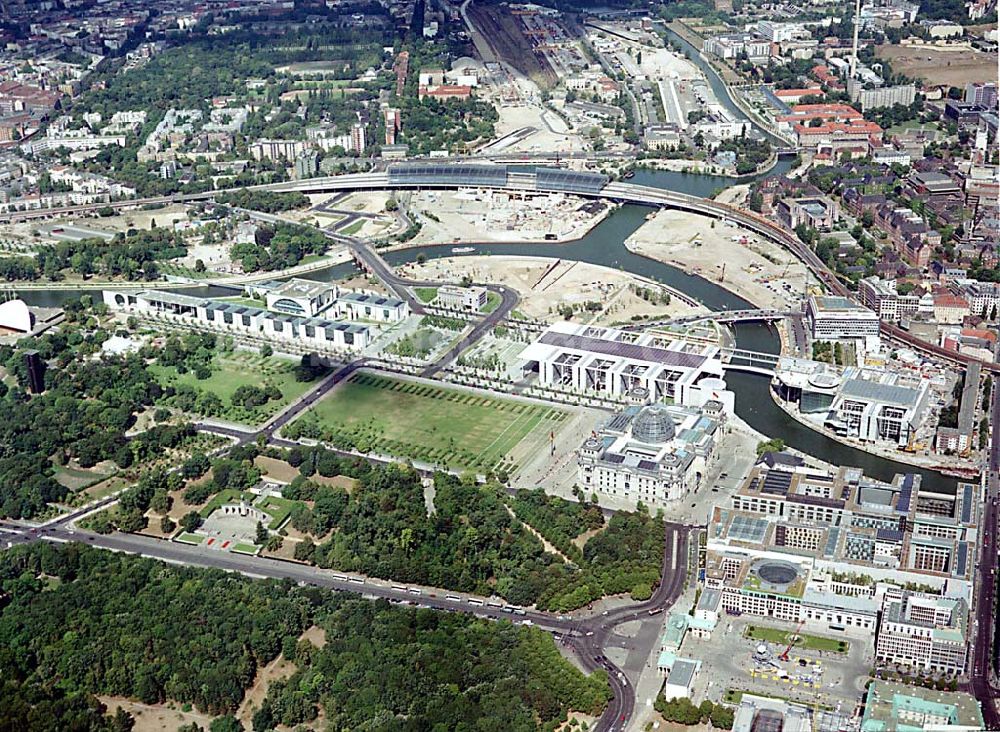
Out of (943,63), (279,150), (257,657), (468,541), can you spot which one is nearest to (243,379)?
(468,541)

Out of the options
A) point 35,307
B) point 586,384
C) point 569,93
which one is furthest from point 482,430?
point 569,93

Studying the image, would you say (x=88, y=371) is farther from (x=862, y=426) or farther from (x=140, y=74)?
(x=140, y=74)

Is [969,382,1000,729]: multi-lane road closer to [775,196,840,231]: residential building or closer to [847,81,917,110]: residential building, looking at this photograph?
[775,196,840,231]: residential building

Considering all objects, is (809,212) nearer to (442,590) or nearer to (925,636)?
(442,590)

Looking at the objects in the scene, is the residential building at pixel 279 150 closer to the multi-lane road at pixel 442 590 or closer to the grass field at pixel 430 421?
the grass field at pixel 430 421

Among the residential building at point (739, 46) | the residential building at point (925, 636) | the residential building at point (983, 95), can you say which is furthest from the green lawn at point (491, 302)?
the residential building at point (739, 46)

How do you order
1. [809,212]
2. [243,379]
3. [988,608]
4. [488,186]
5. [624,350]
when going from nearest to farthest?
[988,608] → [624,350] → [243,379] → [809,212] → [488,186]

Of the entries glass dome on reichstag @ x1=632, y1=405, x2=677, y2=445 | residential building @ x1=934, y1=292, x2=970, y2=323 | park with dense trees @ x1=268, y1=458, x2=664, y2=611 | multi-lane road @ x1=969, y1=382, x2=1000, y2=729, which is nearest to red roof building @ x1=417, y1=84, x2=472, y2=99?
residential building @ x1=934, y1=292, x2=970, y2=323
